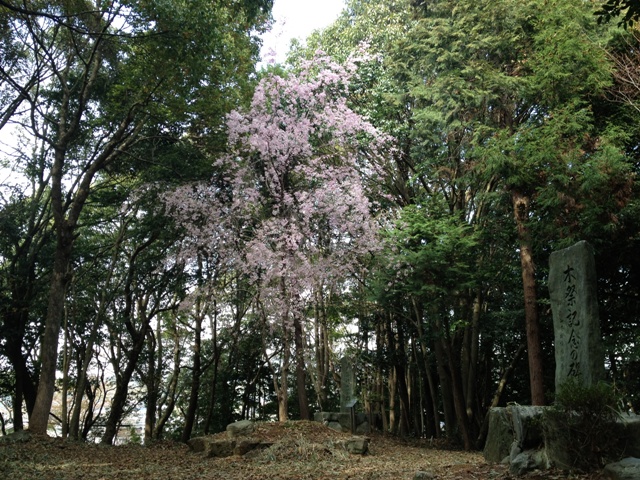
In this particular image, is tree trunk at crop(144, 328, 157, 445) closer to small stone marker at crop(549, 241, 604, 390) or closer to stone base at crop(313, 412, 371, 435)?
stone base at crop(313, 412, 371, 435)

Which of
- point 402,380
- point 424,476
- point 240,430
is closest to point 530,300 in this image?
point 424,476

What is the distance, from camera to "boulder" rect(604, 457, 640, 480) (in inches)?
157

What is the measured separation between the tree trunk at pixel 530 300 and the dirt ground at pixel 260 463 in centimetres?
155

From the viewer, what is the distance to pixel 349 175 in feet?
38.6

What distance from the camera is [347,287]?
14.0 meters

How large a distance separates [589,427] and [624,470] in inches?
20.9

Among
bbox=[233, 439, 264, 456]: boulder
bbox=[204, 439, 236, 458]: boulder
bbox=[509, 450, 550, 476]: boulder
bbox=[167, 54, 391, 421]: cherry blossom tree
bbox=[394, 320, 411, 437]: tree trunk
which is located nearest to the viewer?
bbox=[509, 450, 550, 476]: boulder

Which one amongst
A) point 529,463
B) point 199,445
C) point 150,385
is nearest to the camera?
point 529,463

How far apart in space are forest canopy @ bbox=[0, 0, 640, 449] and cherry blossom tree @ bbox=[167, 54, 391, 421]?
1.9 inches

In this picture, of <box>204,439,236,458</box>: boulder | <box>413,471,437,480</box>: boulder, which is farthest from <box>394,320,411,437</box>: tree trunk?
<box>413,471,437,480</box>: boulder

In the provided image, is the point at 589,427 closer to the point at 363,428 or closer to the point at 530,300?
the point at 530,300

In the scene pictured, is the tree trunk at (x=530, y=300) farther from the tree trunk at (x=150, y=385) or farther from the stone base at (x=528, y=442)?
the tree trunk at (x=150, y=385)

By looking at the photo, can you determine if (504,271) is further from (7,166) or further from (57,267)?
(7,166)

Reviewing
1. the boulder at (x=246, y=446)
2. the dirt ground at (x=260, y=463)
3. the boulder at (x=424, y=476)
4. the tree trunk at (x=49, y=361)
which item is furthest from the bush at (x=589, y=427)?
the tree trunk at (x=49, y=361)
